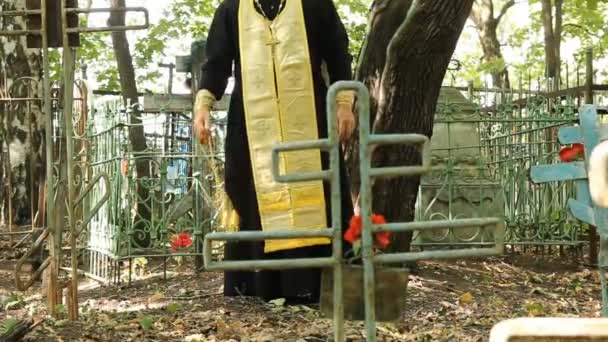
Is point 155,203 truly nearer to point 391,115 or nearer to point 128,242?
point 128,242

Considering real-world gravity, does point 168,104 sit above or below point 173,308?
above

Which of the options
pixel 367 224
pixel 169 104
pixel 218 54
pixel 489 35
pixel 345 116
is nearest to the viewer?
pixel 367 224

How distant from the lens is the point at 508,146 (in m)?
8.65

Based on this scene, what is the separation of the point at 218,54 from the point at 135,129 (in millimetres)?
5328

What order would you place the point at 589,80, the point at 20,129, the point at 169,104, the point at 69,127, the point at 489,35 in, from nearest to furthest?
the point at 69,127, the point at 169,104, the point at 589,80, the point at 20,129, the point at 489,35

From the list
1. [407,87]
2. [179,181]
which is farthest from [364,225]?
[179,181]

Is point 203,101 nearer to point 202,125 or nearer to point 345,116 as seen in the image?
point 202,125

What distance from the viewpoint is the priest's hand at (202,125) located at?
13.7 ft

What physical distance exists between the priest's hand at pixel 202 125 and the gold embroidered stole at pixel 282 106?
9.5 inches

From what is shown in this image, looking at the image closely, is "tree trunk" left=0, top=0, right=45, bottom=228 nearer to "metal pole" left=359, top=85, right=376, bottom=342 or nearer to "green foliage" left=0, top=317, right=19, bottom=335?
"green foliage" left=0, top=317, right=19, bottom=335

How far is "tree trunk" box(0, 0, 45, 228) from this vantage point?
352 inches

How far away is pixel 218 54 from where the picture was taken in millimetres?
4426

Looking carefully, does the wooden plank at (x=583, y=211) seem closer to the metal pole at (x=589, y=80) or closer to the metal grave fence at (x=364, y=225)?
the metal grave fence at (x=364, y=225)

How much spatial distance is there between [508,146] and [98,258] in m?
4.26
